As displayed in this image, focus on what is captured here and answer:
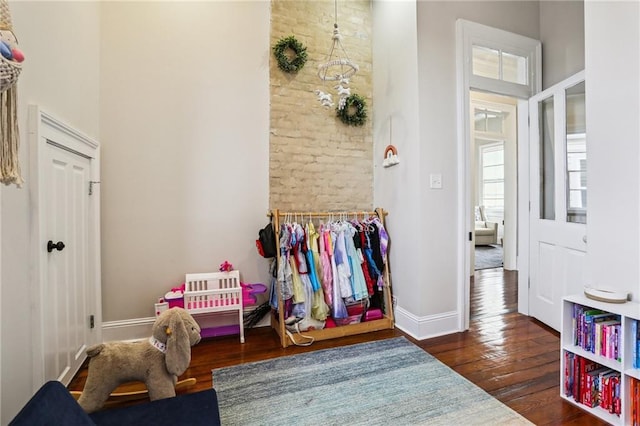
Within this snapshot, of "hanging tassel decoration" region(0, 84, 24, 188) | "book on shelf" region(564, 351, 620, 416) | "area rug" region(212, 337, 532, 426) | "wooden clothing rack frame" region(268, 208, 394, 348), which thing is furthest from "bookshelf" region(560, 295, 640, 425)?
"hanging tassel decoration" region(0, 84, 24, 188)

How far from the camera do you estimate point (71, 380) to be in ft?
6.64

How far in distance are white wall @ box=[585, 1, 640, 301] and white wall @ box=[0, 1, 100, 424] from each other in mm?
3121

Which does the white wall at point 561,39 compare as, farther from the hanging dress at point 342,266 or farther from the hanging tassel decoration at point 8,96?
the hanging tassel decoration at point 8,96

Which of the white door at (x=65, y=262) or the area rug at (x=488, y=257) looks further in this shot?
the area rug at (x=488, y=257)

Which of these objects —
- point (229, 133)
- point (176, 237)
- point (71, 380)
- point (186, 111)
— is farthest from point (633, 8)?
point (71, 380)

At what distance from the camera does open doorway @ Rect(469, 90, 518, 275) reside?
4996mm

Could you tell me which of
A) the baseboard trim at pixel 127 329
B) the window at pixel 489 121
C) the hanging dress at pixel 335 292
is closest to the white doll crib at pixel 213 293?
the baseboard trim at pixel 127 329

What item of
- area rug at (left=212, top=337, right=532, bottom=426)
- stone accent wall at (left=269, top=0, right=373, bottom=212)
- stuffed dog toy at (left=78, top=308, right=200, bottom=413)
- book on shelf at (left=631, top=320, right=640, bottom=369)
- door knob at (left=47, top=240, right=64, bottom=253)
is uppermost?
stone accent wall at (left=269, top=0, right=373, bottom=212)

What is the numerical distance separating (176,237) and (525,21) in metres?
4.01

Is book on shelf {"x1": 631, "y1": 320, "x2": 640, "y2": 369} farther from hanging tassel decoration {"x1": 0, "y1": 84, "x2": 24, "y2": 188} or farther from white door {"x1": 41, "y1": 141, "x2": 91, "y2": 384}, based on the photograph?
white door {"x1": 41, "y1": 141, "x2": 91, "y2": 384}

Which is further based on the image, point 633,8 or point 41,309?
point 633,8

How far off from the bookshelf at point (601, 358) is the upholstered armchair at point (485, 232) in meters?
6.26

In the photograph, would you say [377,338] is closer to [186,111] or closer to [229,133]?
[229,133]

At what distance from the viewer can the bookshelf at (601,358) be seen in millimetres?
1555
